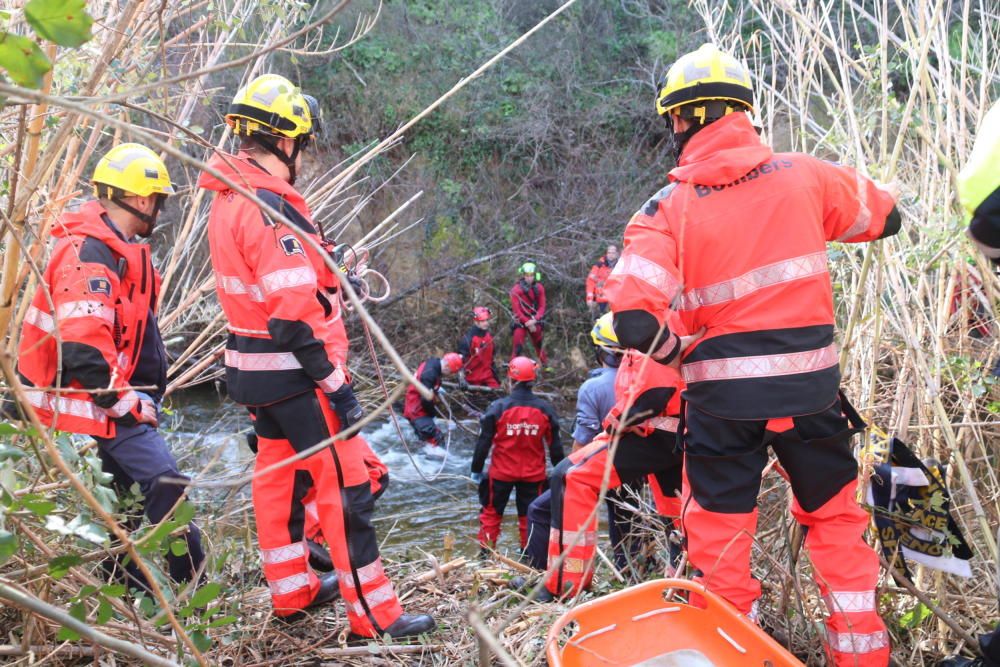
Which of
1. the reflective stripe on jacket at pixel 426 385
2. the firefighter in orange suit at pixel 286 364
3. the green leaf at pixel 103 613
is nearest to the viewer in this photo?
the green leaf at pixel 103 613

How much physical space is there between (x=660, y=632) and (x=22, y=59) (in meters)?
2.09

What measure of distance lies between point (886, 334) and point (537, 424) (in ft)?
11.3

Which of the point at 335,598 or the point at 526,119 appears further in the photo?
the point at 526,119

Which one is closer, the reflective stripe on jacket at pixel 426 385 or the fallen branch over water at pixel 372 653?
the fallen branch over water at pixel 372 653

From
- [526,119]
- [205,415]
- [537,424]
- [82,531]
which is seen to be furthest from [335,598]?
[526,119]

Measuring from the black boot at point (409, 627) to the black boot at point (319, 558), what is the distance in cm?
76

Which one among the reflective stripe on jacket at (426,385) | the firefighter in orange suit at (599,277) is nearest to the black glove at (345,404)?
the reflective stripe on jacket at (426,385)

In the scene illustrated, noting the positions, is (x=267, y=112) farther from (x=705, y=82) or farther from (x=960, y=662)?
(x=960, y=662)

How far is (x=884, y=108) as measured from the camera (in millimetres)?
2801

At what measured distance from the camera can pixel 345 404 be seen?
3.13m

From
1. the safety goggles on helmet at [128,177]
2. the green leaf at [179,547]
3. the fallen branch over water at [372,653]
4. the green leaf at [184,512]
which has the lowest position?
the fallen branch over water at [372,653]

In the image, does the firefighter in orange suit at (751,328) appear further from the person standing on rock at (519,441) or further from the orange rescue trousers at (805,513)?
the person standing on rock at (519,441)

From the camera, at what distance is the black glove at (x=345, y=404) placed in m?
3.12

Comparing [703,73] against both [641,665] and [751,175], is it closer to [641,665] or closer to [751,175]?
[751,175]
